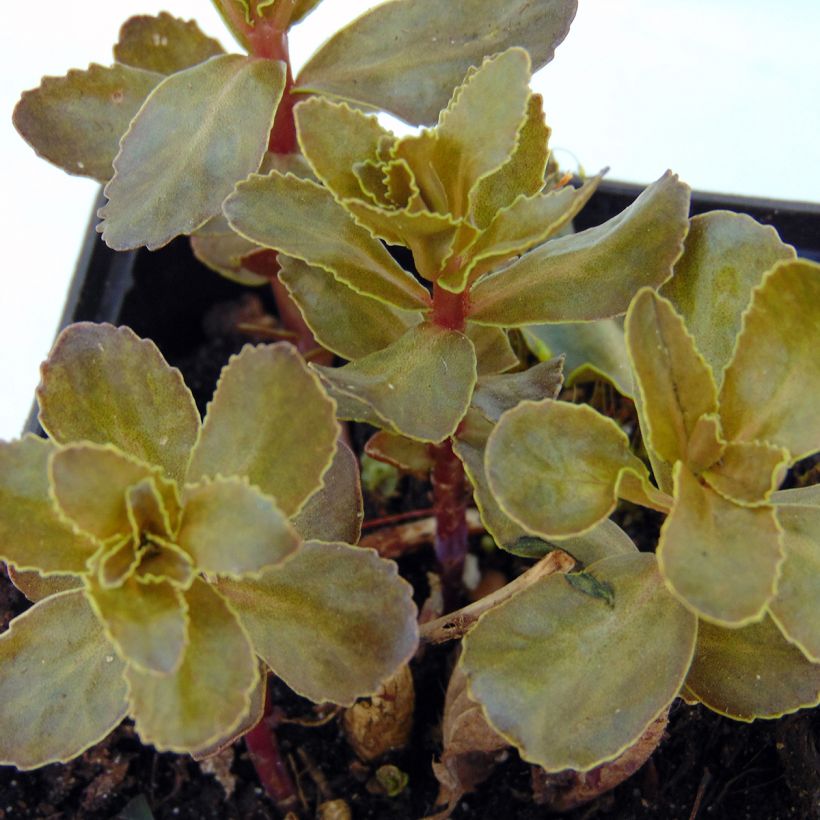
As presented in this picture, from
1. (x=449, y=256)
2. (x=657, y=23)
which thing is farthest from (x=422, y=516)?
(x=657, y=23)

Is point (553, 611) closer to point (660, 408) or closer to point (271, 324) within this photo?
point (660, 408)

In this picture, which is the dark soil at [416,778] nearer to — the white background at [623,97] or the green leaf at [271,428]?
the green leaf at [271,428]

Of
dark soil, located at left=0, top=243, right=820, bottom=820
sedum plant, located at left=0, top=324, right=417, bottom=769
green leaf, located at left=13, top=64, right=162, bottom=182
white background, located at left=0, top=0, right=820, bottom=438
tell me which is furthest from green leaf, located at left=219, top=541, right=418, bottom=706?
white background, located at left=0, top=0, right=820, bottom=438

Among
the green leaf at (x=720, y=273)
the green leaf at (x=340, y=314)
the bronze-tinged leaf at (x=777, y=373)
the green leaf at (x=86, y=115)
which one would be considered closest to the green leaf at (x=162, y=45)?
the green leaf at (x=86, y=115)

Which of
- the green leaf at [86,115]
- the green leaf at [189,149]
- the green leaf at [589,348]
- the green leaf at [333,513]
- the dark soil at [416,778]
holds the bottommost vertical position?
the dark soil at [416,778]

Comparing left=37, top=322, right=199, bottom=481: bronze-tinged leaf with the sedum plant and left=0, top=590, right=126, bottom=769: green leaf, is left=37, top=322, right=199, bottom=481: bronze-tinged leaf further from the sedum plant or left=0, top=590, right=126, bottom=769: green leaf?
left=0, top=590, right=126, bottom=769: green leaf
